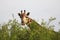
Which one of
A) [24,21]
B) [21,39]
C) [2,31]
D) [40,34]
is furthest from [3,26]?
[24,21]

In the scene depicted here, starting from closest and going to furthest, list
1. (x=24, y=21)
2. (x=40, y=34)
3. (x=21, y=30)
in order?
(x=40, y=34), (x=21, y=30), (x=24, y=21)

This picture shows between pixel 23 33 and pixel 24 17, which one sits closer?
pixel 23 33

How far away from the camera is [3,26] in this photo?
17.4 feet

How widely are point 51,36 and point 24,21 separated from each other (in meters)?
2.47

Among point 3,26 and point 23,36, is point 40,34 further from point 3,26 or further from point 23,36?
point 3,26

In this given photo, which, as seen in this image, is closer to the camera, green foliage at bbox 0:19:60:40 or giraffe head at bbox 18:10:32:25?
green foliage at bbox 0:19:60:40

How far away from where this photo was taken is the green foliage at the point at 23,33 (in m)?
4.97

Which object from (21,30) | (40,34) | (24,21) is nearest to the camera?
(40,34)

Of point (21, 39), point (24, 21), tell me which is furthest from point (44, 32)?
point (24, 21)

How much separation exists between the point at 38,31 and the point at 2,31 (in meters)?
0.68

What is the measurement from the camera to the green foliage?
4.97 meters

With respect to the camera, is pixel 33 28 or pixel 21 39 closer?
pixel 21 39

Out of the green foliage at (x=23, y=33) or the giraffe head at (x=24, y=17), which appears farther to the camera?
the giraffe head at (x=24, y=17)

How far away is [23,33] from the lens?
514 centimetres
